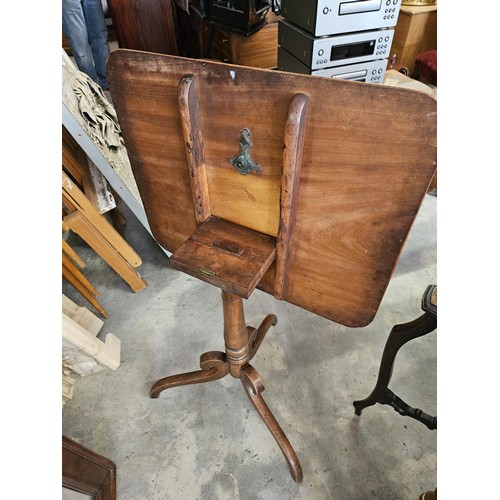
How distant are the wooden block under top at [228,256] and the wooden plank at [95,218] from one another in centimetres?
97

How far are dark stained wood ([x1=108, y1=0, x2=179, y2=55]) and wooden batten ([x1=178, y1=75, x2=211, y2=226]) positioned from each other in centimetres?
341

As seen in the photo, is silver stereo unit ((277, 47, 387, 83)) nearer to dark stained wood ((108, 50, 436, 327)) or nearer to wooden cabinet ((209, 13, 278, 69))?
wooden cabinet ((209, 13, 278, 69))

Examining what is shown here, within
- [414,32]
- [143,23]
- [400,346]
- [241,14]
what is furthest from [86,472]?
[414,32]

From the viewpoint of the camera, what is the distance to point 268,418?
131 cm

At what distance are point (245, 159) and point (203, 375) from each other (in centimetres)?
101

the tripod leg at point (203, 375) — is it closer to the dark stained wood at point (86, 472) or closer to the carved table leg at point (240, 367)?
the carved table leg at point (240, 367)

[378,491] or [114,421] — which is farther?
[114,421]

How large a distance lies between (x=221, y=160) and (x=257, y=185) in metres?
0.10

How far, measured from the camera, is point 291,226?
0.78 meters

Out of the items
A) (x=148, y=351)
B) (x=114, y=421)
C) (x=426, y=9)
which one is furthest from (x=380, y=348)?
(x=426, y=9)

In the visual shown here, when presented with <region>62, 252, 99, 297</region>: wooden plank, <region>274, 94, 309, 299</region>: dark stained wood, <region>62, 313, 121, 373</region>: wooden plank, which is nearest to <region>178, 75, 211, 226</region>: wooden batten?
<region>274, 94, 309, 299</region>: dark stained wood

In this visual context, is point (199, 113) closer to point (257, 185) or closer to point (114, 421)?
point (257, 185)

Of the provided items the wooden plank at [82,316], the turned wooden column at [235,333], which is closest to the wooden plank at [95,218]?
the wooden plank at [82,316]

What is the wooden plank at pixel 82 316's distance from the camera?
1676 mm
